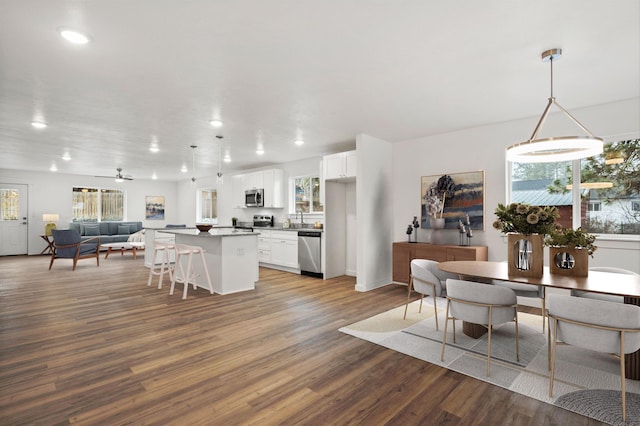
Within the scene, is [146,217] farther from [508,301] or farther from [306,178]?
[508,301]

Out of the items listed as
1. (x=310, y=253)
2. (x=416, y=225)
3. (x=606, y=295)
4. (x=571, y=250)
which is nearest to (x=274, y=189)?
(x=310, y=253)

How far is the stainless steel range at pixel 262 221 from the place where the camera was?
8.37 meters

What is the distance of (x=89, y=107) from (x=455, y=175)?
17.1 ft

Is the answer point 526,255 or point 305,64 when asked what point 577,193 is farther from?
point 305,64

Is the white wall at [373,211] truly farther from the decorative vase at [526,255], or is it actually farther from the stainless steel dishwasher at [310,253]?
the decorative vase at [526,255]

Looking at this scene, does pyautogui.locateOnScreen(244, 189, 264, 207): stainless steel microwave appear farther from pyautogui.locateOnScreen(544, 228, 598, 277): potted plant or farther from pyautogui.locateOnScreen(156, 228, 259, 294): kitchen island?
pyautogui.locateOnScreen(544, 228, 598, 277): potted plant

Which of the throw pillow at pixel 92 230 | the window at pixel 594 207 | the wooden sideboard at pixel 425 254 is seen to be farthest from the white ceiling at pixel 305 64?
the throw pillow at pixel 92 230

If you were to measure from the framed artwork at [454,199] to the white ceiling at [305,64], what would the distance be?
80 cm

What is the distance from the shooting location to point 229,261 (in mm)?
5184

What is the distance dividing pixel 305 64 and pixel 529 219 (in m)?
2.40

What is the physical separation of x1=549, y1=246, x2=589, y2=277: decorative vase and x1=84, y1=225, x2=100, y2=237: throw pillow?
1166 cm

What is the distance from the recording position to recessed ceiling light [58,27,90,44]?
92.6 inches

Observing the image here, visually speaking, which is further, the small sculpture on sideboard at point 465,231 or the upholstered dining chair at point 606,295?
the small sculpture on sideboard at point 465,231

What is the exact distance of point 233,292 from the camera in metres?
5.17
